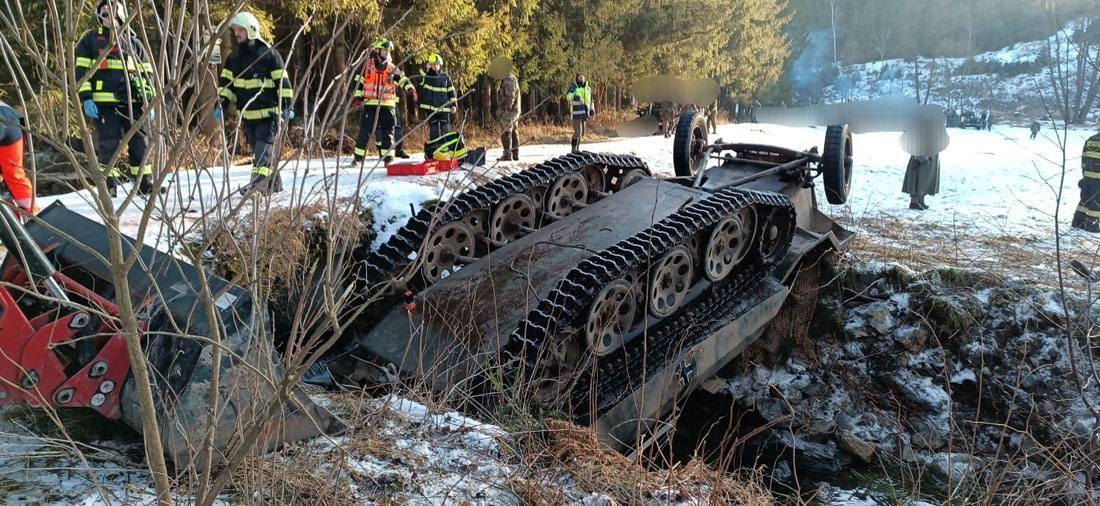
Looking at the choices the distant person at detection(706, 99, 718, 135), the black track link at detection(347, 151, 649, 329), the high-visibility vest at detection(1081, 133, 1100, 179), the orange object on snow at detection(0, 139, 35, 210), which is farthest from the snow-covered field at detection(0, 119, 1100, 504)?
the distant person at detection(706, 99, 718, 135)

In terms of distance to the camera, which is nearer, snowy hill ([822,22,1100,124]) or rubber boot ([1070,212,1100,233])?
rubber boot ([1070,212,1100,233])

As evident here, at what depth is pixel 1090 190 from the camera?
982 centimetres

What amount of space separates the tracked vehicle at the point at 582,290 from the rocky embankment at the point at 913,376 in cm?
111

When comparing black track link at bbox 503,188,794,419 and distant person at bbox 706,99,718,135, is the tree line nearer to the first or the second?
distant person at bbox 706,99,718,135

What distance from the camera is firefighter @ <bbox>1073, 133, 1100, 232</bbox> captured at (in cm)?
959

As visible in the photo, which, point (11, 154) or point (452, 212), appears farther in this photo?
point (452, 212)

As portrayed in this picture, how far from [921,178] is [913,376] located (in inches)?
243

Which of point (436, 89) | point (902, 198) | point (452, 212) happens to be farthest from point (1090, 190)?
point (452, 212)

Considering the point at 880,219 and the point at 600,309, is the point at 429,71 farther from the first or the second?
the point at 880,219

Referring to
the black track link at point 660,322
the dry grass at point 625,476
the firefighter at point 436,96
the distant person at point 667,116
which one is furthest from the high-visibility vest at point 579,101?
the dry grass at point 625,476

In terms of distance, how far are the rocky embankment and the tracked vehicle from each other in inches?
43.6

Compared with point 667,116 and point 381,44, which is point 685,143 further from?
point 667,116

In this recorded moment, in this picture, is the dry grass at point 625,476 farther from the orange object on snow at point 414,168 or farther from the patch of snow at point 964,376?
the orange object on snow at point 414,168

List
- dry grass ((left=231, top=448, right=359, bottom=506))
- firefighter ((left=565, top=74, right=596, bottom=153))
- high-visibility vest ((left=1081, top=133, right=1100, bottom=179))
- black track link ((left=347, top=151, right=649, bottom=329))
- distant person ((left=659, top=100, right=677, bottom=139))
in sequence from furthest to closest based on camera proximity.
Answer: distant person ((left=659, top=100, right=677, bottom=139))
firefighter ((left=565, top=74, right=596, bottom=153))
high-visibility vest ((left=1081, top=133, right=1100, bottom=179))
black track link ((left=347, top=151, right=649, bottom=329))
dry grass ((left=231, top=448, right=359, bottom=506))
